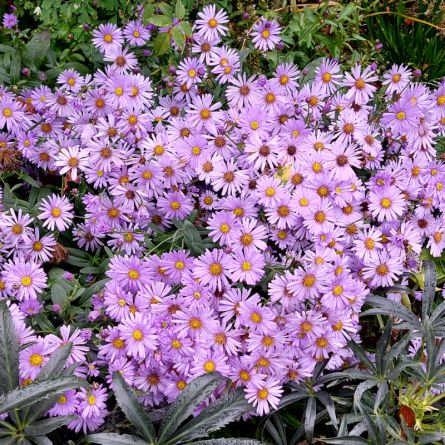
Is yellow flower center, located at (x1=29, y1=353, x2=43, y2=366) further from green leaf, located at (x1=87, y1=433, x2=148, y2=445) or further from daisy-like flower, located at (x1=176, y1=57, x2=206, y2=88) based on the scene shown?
daisy-like flower, located at (x1=176, y1=57, x2=206, y2=88)

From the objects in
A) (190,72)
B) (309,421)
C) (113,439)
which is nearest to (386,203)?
(309,421)

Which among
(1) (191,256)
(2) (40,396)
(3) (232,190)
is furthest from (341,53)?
(2) (40,396)

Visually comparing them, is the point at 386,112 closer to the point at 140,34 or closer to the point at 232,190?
the point at 232,190

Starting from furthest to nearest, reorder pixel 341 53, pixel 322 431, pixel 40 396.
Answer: pixel 341 53, pixel 322 431, pixel 40 396

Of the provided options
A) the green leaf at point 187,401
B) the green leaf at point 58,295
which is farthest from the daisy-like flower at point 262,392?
the green leaf at point 58,295

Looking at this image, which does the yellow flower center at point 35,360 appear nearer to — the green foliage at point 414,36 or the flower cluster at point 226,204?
the flower cluster at point 226,204

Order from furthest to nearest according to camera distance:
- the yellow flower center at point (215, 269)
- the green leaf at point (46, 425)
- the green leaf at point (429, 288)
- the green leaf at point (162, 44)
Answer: the green leaf at point (162, 44)
the green leaf at point (429, 288)
the yellow flower center at point (215, 269)
the green leaf at point (46, 425)
